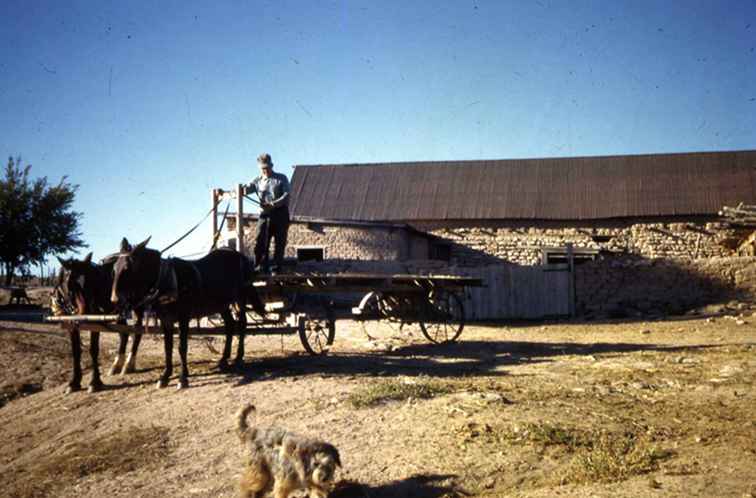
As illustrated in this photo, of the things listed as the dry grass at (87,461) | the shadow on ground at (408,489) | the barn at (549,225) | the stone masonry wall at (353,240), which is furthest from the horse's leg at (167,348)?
the stone masonry wall at (353,240)

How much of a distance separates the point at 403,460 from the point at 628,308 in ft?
51.9

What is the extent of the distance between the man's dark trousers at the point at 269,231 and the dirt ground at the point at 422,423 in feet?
5.38

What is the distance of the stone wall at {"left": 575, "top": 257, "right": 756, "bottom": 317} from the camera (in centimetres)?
1841

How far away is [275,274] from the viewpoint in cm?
970

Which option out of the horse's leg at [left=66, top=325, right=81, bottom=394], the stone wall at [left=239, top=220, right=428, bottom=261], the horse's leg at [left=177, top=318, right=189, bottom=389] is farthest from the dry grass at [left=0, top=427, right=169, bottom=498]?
the stone wall at [left=239, top=220, right=428, bottom=261]

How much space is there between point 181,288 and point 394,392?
10.4 feet

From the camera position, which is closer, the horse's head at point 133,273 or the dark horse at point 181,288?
the horse's head at point 133,273

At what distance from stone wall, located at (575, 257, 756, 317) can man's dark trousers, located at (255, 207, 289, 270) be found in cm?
1205

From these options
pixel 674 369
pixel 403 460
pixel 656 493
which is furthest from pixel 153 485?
pixel 674 369

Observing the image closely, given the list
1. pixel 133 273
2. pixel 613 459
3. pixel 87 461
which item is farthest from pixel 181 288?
pixel 613 459

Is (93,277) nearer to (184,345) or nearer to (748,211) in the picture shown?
(184,345)

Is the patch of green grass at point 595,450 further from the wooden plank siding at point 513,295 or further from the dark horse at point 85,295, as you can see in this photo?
the wooden plank siding at point 513,295

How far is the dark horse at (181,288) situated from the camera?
7340mm

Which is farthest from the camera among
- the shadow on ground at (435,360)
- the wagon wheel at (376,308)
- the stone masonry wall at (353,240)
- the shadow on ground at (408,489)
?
the stone masonry wall at (353,240)
